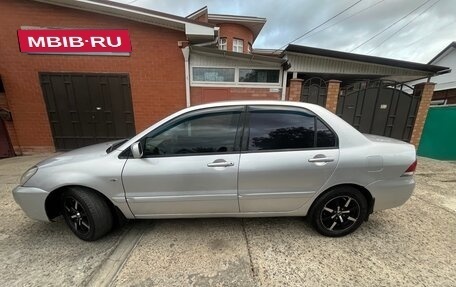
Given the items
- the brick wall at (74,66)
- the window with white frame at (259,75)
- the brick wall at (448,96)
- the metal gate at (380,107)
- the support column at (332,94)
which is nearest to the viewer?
the brick wall at (74,66)

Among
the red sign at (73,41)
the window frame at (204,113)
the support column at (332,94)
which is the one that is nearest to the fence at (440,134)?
the support column at (332,94)

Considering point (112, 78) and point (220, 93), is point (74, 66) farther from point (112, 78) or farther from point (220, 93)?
point (220, 93)

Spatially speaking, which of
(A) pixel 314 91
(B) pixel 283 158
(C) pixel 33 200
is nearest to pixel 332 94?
(A) pixel 314 91

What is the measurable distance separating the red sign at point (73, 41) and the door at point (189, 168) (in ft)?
17.2

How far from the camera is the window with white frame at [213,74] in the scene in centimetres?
653

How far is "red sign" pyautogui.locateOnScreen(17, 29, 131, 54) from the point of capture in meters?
5.92

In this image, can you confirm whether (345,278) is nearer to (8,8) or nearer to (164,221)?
(164,221)

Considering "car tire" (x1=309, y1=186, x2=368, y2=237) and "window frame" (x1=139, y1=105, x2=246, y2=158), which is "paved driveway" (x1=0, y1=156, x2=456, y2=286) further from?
"window frame" (x1=139, y1=105, x2=246, y2=158)

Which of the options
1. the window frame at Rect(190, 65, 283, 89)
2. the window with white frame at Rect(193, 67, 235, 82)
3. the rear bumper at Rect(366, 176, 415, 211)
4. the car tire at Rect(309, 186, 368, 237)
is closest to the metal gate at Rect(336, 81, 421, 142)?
the window frame at Rect(190, 65, 283, 89)

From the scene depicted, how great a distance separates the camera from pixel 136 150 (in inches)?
85.4

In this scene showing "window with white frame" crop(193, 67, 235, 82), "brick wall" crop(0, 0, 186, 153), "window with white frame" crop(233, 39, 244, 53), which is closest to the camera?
"brick wall" crop(0, 0, 186, 153)

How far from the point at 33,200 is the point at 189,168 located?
5.81ft

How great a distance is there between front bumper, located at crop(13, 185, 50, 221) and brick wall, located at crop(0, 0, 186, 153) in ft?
14.6

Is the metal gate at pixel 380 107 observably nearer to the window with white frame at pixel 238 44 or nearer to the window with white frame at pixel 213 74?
the window with white frame at pixel 213 74
